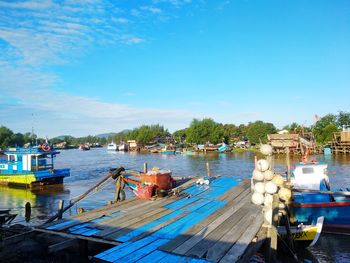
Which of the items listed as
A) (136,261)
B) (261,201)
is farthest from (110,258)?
(261,201)

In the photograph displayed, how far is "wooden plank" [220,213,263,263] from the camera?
7.92 meters

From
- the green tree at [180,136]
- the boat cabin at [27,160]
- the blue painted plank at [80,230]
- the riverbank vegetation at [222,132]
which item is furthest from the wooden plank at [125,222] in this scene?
the green tree at [180,136]

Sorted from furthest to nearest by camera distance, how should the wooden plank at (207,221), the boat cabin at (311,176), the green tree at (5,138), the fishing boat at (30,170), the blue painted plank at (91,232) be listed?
the green tree at (5,138) < the fishing boat at (30,170) < the boat cabin at (311,176) < the blue painted plank at (91,232) < the wooden plank at (207,221)

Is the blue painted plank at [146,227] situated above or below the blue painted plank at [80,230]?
above

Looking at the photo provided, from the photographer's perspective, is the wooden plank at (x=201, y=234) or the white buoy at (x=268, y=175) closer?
the wooden plank at (x=201, y=234)

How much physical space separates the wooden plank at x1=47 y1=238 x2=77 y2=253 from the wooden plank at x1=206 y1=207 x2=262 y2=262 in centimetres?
461

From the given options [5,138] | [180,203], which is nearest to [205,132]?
[5,138]

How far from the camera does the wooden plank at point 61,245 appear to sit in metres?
9.39

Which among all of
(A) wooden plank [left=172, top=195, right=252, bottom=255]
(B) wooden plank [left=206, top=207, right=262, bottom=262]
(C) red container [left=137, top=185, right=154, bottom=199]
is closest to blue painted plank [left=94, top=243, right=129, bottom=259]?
(A) wooden plank [left=172, top=195, right=252, bottom=255]

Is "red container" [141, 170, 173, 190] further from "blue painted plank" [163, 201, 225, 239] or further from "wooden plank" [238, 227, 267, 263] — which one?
"wooden plank" [238, 227, 267, 263]

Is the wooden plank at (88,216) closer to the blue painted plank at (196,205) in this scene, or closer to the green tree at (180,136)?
the blue painted plank at (196,205)

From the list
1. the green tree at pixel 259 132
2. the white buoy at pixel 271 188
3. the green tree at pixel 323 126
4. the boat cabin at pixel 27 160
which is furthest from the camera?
the green tree at pixel 259 132

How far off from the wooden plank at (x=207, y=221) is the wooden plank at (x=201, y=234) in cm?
11

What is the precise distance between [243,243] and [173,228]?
8.26ft
